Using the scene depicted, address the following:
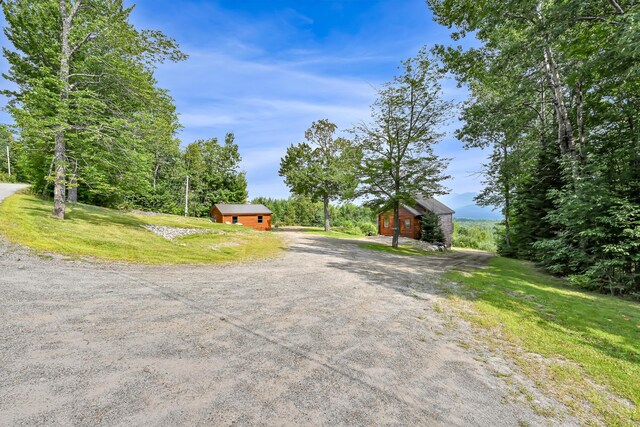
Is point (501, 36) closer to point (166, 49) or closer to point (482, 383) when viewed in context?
point (482, 383)

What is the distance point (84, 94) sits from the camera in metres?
11.8

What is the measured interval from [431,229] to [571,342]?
83.6ft

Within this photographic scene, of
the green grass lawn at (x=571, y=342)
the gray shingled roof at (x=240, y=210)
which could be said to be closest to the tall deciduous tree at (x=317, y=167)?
the gray shingled roof at (x=240, y=210)

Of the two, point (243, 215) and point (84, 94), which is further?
point (243, 215)

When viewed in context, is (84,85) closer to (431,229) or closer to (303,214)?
(431,229)

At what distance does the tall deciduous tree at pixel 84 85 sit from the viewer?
11312mm

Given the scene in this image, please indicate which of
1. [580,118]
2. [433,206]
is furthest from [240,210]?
[580,118]

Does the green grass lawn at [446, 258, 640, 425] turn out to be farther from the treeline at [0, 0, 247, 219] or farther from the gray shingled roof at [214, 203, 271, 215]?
the gray shingled roof at [214, 203, 271, 215]

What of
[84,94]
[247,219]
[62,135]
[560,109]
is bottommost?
[247,219]

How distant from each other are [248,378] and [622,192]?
46.9ft

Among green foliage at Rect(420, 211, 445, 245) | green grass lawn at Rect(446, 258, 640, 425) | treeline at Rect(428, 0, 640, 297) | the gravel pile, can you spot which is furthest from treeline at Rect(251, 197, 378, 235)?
green grass lawn at Rect(446, 258, 640, 425)

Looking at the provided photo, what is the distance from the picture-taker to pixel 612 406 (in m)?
2.97

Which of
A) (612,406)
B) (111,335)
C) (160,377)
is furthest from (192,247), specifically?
(612,406)

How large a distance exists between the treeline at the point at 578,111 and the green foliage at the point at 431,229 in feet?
42.6
